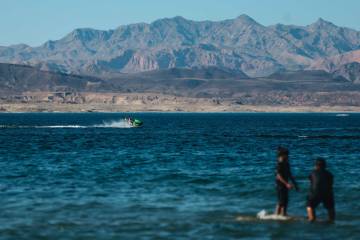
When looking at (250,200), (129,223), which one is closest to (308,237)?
(129,223)

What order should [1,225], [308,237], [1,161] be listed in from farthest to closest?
[1,161] < [1,225] < [308,237]

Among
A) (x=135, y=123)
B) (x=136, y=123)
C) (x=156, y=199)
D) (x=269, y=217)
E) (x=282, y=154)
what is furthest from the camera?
(x=135, y=123)

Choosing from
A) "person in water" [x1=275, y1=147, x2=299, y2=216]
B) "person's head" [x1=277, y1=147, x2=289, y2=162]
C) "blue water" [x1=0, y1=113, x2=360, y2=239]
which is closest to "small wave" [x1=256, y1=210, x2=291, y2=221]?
"blue water" [x1=0, y1=113, x2=360, y2=239]

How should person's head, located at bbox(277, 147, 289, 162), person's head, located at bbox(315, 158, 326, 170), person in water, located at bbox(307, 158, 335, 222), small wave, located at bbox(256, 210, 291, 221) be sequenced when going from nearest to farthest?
person's head, located at bbox(315, 158, 326, 170) → person in water, located at bbox(307, 158, 335, 222) → person's head, located at bbox(277, 147, 289, 162) → small wave, located at bbox(256, 210, 291, 221)

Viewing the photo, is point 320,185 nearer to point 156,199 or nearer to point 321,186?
point 321,186

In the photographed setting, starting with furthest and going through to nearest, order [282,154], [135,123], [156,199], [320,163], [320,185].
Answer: [135,123] → [156,199] → [282,154] → [320,185] → [320,163]

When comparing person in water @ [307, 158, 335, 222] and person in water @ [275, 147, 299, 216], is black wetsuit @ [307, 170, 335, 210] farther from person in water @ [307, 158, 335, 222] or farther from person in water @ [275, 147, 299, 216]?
person in water @ [275, 147, 299, 216]

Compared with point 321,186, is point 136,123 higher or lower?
lower

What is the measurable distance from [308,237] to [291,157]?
119 feet

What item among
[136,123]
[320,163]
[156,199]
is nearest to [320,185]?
[320,163]

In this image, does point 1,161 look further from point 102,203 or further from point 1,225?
point 1,225

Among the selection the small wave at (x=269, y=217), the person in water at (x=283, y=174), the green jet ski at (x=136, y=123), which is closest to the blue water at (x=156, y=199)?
the small wave at (x=269, y=217)

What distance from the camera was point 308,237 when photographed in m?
24.5

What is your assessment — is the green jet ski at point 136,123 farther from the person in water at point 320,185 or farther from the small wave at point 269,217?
the person in water at point 320,185
